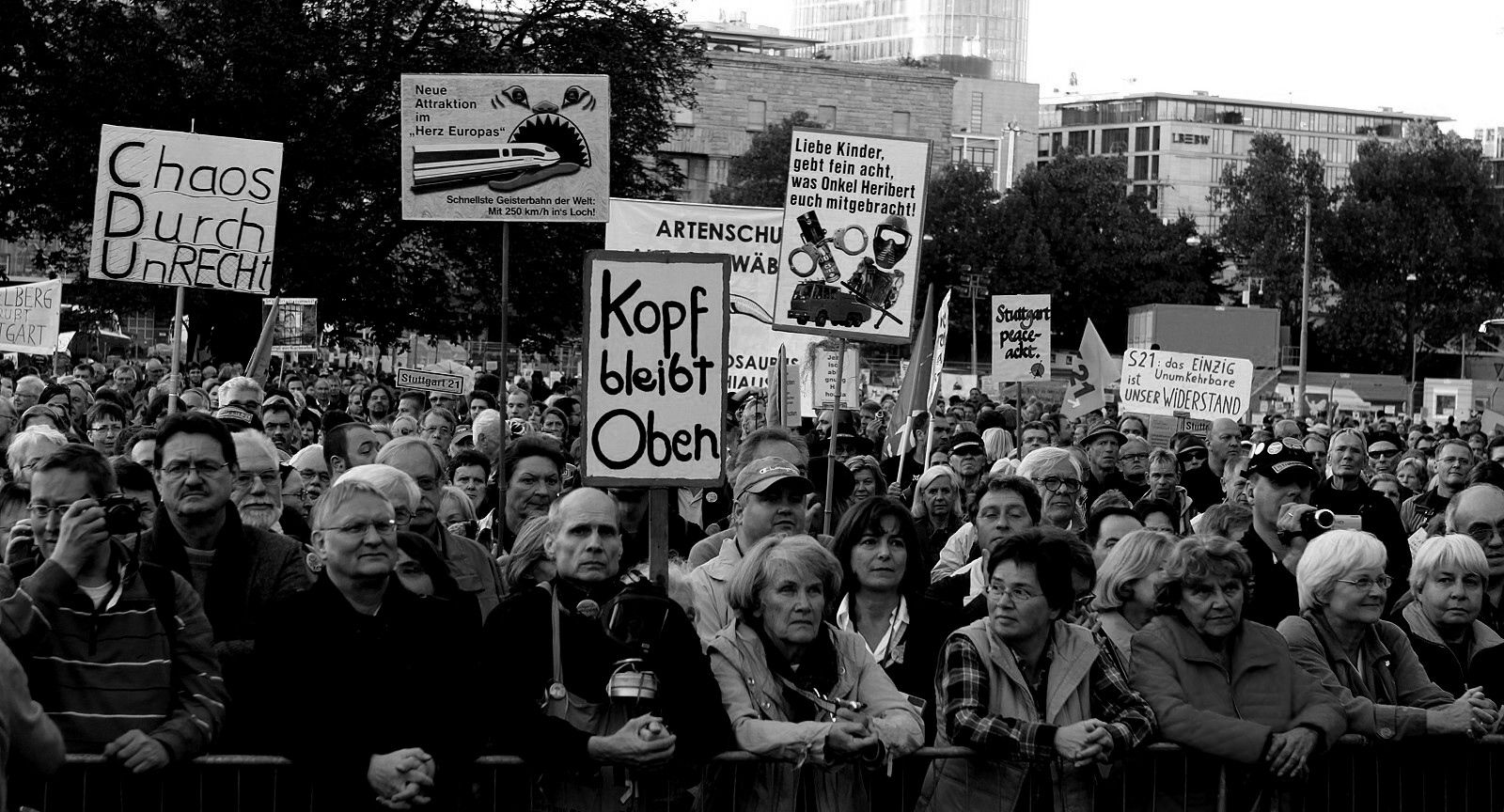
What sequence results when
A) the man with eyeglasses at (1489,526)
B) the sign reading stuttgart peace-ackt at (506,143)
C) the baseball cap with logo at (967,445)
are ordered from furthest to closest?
the baseball cap with logo at (967,445), the sign reading stuttgart peace-ackt at (506,143), the man with eyeglasses at (1489,526)

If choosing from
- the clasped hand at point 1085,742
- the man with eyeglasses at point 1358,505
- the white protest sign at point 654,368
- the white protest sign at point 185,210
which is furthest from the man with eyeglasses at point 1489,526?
the white protest sign at point 185,210

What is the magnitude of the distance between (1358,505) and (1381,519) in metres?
0.43

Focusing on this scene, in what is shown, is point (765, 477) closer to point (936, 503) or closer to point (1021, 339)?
Result: point (936, 503)

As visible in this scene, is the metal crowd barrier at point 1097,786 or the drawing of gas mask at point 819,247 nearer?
the metal crowd barrier at point 1097,786

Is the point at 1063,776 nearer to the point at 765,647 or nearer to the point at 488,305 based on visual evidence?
the point at 765,647

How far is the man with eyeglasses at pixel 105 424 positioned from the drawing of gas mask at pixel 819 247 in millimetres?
4240

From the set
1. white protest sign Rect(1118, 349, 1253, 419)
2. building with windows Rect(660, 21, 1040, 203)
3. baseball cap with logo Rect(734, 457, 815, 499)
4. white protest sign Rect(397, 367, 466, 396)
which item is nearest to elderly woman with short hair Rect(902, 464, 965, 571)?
baseball cap with logo Rect(734, 457, 815, 499)

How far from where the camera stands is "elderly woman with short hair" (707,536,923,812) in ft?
17.6

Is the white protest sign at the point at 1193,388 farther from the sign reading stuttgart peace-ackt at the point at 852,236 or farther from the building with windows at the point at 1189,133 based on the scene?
the building with windows at the point at 1189,133

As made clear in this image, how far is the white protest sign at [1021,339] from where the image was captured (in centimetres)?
1766

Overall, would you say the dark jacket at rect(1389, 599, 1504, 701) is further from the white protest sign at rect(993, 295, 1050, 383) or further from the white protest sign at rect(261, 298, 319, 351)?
the white protest sign at rect(261, 298, 319, 351)

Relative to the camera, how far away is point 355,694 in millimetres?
5105

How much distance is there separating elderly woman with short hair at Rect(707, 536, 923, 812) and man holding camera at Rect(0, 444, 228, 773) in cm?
142

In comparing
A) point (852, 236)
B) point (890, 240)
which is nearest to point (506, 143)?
point (852, 236)
